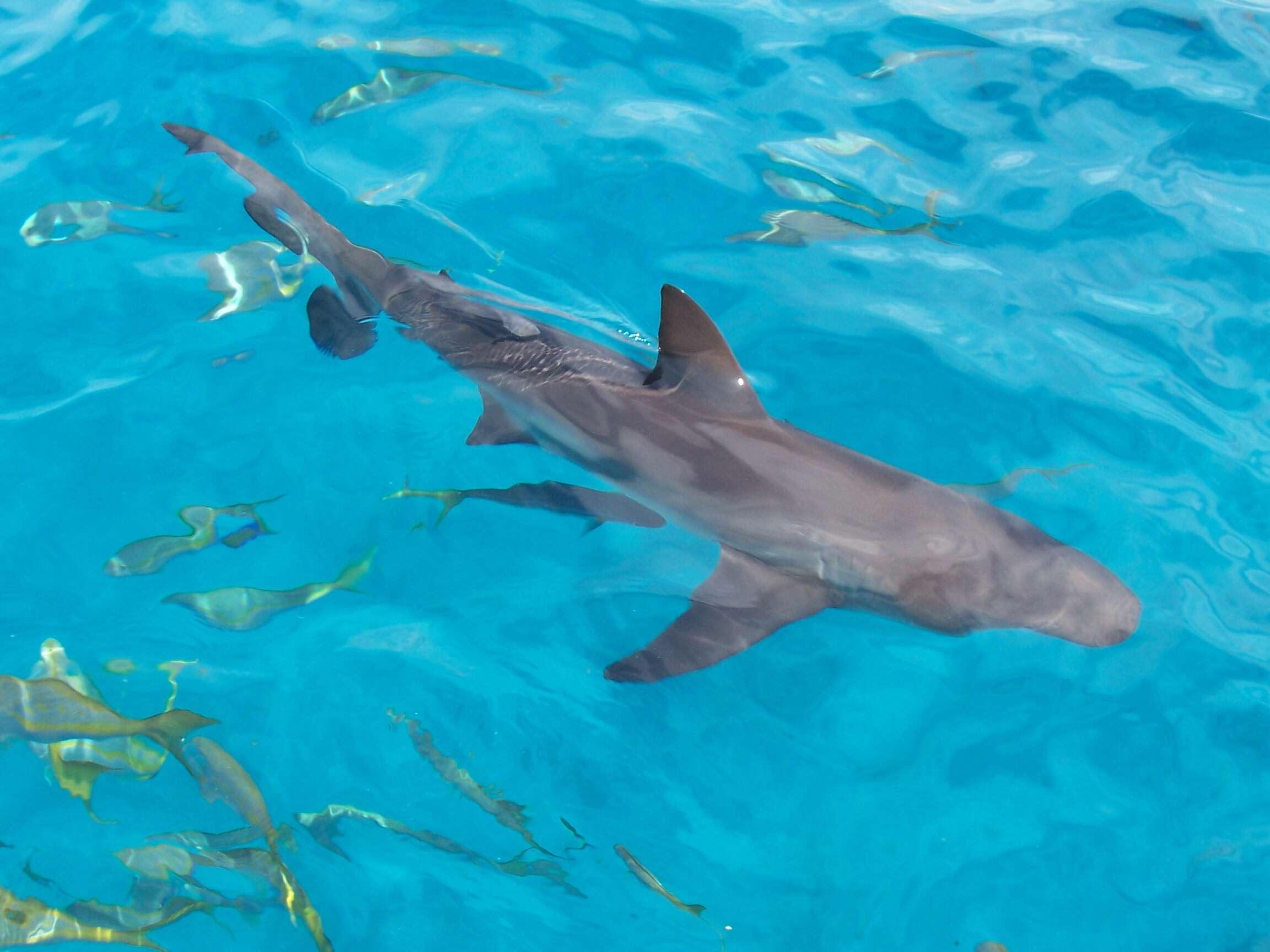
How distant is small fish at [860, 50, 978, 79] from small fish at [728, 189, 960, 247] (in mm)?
1735

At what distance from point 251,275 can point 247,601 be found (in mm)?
2356

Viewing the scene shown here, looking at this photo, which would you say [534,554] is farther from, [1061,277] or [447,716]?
[1061,277]

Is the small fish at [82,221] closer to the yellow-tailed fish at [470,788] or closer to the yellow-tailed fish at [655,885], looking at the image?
the yellow-tailed fish at [470,788]

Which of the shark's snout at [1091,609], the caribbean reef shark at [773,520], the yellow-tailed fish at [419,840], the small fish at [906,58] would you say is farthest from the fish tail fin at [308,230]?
the small fish at [906,58]

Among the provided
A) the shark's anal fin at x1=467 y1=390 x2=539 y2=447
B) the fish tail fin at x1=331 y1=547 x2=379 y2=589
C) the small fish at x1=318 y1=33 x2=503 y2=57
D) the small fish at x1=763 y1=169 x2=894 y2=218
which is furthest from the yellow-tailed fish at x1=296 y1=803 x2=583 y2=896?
the small fish at x1=318 y1=33 x2=503 y2=57

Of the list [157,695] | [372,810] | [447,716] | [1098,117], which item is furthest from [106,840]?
[1098,117]

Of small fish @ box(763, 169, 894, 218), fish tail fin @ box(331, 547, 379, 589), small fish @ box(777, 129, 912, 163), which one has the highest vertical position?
small fish @ box(777, 129, 912, 163)

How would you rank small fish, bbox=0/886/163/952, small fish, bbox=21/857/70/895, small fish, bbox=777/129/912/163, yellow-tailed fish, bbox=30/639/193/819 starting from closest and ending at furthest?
small fish, bbox=0/886/163/952 < small fish, bbox=21/857/70/895 < yellow-tailed fish, bbox=30/639/193/819 < small fish, bbox=777/129/912/163

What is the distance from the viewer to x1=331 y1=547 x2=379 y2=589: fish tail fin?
4.89 m

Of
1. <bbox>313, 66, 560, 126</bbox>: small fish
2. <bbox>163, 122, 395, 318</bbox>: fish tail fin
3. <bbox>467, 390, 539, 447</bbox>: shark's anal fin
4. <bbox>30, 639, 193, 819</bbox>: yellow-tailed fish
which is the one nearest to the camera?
<bbox>30, 639, 193, 819</bbox>: yellow-tailed fish

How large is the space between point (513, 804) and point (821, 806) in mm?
1361

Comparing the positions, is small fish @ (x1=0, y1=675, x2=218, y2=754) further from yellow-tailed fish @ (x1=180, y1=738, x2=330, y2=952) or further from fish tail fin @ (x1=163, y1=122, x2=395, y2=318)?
fish tail fin @ (x1=163, y1=122, x2=395, y2=318)

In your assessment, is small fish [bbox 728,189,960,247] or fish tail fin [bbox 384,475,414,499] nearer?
fish tail fin [bbox 384,475,414,499]

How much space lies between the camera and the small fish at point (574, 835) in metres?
4.20
